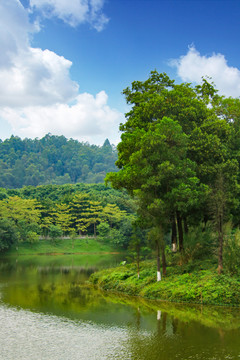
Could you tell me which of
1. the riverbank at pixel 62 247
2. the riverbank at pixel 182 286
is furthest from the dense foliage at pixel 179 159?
the riverbank at pixel 62 247

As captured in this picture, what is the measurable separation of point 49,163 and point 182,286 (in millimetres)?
165419

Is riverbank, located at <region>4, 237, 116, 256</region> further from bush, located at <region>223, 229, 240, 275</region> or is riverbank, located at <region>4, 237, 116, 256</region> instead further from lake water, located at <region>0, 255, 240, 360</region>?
bush, located at <region>223, 229, 240, 275</region>

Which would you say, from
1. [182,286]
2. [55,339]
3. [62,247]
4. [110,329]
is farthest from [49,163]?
[55,339]

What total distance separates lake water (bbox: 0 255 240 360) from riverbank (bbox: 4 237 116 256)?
35739 millimetres

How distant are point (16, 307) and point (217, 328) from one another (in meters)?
10.2

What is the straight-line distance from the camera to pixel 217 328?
552 inches

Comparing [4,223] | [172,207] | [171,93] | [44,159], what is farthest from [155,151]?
[44,159]

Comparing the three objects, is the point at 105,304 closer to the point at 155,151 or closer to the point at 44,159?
the point at 155,151

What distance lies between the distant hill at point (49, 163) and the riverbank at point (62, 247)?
301 feet

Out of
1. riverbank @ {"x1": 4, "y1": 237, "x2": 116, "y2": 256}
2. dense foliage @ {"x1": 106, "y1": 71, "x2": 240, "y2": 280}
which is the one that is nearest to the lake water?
dense foliage @ {"x1": 106, "y1": 71, "x2": 240, "y2": 280}

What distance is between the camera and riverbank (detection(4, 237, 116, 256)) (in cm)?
5561

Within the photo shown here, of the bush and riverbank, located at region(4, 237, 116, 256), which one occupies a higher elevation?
the bush

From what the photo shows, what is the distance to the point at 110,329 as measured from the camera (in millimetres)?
13914

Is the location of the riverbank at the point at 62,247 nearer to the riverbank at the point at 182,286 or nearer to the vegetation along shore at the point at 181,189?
the vegetation along shore at the point at 181,189
